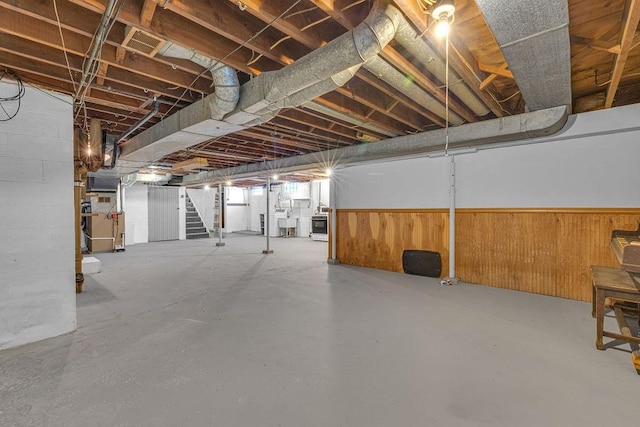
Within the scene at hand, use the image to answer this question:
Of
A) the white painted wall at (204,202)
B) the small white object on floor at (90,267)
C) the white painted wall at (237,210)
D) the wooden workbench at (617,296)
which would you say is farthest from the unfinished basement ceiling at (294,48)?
the white painted wall at (237,210)

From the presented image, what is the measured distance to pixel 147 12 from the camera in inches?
70.6

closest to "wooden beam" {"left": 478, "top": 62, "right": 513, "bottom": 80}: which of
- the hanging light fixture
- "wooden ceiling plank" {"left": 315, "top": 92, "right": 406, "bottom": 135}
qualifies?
the hanging light fixture

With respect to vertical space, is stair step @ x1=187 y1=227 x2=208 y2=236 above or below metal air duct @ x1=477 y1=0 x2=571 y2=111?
below

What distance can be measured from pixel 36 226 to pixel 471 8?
142 inches

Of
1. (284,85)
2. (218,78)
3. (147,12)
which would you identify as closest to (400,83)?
(284,85)

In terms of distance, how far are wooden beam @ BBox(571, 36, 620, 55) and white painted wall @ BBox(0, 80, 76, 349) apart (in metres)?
4.15

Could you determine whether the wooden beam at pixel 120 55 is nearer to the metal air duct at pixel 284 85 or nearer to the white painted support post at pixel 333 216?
the metal air duct at pixel 284 85

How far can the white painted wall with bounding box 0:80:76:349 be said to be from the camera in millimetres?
2312

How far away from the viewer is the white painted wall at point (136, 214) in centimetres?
895

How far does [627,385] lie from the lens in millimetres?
1790

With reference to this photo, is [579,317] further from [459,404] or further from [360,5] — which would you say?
[360,5]

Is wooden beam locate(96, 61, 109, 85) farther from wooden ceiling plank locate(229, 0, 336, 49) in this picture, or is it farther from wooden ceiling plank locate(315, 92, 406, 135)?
wooden ceiling plank locate(315, 92, 406, 135)

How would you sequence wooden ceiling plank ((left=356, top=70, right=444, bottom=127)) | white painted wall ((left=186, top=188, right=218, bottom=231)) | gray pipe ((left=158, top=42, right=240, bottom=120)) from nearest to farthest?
gray pipe ((left=158, top=42, right=240, bottom=120))
wooden ceiling plank ((left=356, top=70, right=444, bottom=127))
white painted wall ((left=186, top=188, right=218, bottom=231))

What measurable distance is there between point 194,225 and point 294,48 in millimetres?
9661
